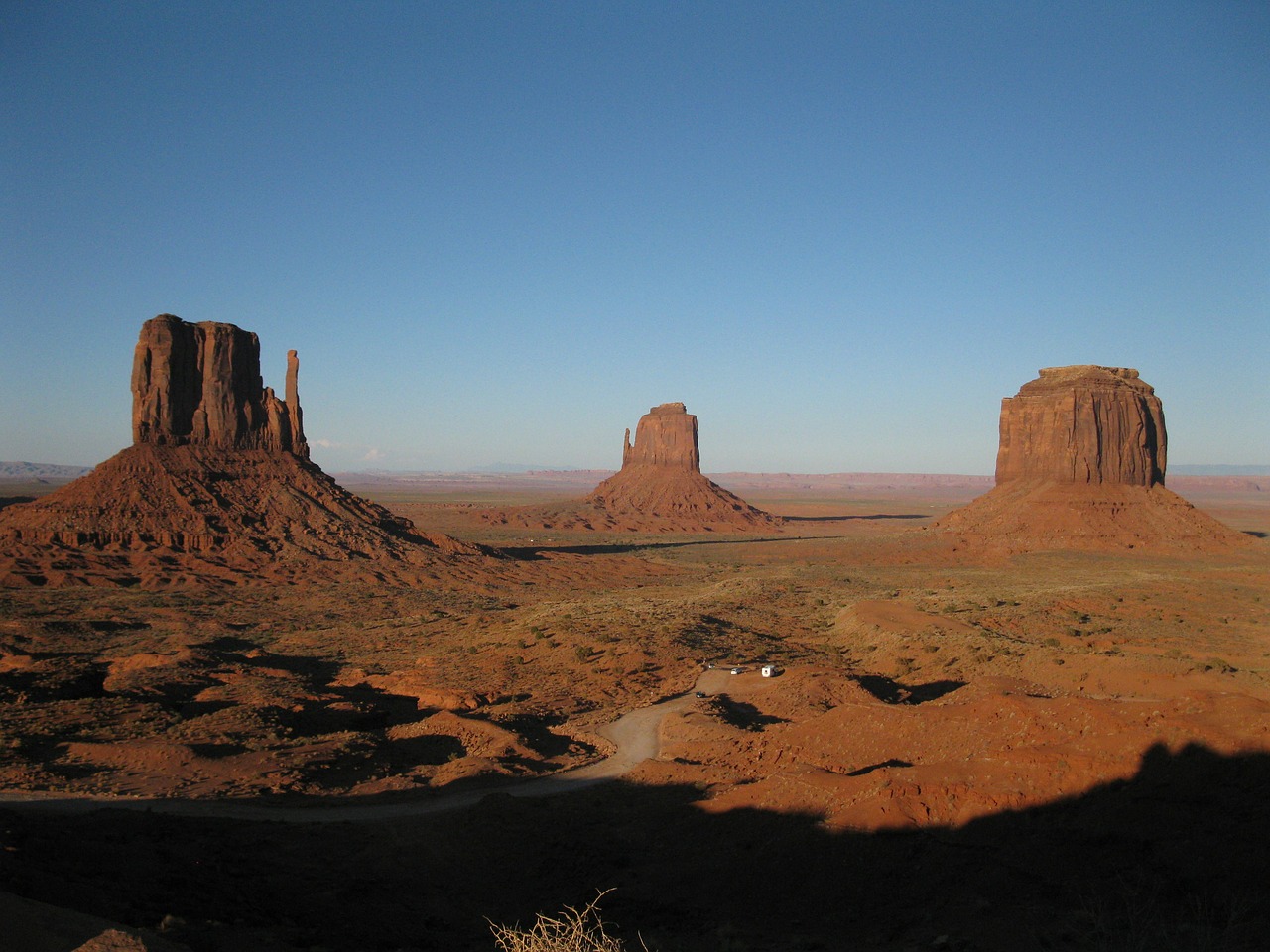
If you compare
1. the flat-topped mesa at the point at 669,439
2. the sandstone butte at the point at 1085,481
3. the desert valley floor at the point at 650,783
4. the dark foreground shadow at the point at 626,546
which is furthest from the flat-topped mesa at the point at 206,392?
the flat-topped mesa at the point at 669,439

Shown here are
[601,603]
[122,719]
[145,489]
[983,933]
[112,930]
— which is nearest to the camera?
[112,930]

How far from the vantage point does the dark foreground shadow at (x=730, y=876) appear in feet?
32.4

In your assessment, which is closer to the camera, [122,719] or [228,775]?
[228,775]

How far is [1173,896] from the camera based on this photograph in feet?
34.0

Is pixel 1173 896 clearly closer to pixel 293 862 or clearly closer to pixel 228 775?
pixel 293 862

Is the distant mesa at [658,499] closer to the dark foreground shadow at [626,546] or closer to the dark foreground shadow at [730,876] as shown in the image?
the dark foreground shadow at [626,546]

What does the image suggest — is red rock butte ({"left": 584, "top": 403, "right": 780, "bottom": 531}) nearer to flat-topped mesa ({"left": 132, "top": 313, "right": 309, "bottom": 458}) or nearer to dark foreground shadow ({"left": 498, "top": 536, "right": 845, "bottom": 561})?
dark foreground shadow ({"left": 498, "top": 536, "right": 845, "bottom": 561})

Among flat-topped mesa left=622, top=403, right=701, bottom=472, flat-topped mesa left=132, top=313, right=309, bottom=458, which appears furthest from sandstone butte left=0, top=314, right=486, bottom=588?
flat-topped mesa left=622, top=403, right=701, bottom=472

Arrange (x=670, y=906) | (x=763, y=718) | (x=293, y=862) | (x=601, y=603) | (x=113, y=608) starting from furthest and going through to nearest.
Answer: (x=601, y=603)
(x=113, y=608)
(x=763, y=718)
(x=293, y=862)
(x=670, y=906)

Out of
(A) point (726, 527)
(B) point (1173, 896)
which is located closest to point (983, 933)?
(B) point (1173, 896)

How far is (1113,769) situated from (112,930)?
1300cm

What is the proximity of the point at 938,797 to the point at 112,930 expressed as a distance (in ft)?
35.5

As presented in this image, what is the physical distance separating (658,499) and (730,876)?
105 metres

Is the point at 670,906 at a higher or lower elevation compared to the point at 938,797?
lower
